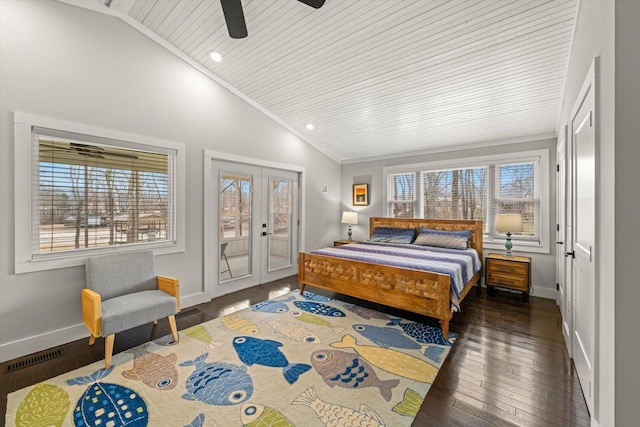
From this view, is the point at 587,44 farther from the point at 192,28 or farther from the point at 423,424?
the point at 192,28

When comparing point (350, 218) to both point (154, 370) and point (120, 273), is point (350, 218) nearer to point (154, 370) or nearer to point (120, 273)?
point (120, 273)

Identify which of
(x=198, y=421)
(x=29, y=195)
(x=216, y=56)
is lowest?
(x=198, y=421)

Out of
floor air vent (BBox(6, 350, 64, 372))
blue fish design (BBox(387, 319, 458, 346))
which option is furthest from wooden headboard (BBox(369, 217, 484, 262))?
floor air vent (BBox(6, 350, 64, 372))

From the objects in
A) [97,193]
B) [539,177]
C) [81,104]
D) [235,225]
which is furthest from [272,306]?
[539,177]

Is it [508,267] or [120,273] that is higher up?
[120,273]

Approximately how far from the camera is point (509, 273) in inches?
152

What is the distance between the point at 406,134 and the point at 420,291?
109 inches

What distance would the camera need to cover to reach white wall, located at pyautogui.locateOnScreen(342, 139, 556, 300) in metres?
3.96

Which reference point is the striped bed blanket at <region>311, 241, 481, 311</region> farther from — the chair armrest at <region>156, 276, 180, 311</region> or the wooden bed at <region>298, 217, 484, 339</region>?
the chair armrest at <region>156, 276, 180, 311</region>

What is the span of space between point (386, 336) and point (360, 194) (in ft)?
11.8

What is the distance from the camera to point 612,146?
4.05ft

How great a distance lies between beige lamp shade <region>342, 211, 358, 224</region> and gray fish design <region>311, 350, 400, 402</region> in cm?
350

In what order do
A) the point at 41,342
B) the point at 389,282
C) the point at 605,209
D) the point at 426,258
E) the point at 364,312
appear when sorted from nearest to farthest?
the point at 605,209, the point at 41,342, the point at 389,282, the point at 364,312, the point at 426,258

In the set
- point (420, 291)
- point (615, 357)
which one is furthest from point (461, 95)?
point (615, 357)
